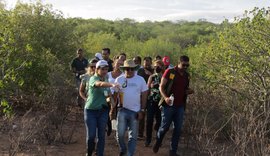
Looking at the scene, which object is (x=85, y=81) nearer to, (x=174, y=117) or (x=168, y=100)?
(x=168, y=100)

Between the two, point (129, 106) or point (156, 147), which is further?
point (156, 147)

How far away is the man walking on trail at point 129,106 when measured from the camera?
616 centimetres

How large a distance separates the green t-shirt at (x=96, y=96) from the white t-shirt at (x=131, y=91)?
0.86 feet

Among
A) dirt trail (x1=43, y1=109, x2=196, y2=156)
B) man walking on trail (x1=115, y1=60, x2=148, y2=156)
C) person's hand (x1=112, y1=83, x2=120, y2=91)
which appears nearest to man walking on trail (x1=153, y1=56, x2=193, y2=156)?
man walking on trail (x1=115, y1=60, x2=148, y2=156)

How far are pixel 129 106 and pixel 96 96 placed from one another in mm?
519

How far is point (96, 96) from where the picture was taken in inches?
241

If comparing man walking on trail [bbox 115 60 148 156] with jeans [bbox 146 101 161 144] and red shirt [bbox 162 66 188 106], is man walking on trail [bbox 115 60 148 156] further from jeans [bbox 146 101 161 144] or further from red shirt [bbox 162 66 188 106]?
jeans [bbox 146 101 161 144]

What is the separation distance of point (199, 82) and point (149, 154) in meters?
2.90

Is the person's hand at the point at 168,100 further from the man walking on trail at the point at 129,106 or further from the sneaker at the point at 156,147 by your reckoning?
the sneaker at the point at 156,147

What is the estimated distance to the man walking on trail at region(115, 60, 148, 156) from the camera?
6.16 m

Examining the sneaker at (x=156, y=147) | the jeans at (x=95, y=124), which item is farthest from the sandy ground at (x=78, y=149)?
the jeans at (x=95, y=124)

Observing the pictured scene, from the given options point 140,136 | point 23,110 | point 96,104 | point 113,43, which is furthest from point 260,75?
point 113,43

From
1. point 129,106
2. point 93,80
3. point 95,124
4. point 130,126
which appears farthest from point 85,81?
point 130,126

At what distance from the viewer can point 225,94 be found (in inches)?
343
